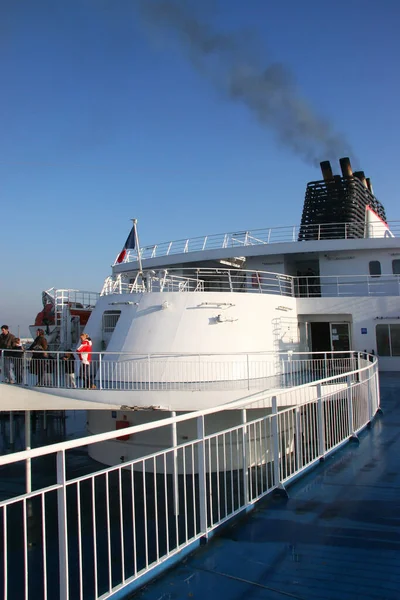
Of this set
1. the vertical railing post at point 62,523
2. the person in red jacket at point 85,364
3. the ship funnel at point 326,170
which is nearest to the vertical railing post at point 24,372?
the person in red jacket at point 85,364

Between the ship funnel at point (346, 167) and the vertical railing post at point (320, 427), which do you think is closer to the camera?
the vertical railing post at point (320, 427)

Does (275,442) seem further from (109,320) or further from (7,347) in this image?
(7,347)

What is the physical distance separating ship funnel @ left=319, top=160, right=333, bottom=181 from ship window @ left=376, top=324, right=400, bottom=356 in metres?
11.8

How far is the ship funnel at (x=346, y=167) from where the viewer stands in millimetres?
26359

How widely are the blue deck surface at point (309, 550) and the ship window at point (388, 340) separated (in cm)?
1228

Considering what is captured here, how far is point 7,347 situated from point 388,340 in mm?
13798

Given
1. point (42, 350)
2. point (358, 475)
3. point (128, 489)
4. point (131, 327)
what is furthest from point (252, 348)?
point (358, 475)

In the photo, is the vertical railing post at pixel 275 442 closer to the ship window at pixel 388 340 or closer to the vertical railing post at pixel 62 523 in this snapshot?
the vertical railing post at pixel 62 523

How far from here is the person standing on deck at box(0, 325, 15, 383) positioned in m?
12.9

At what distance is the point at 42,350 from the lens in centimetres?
1341

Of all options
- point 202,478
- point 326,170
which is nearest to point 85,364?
point 202,478

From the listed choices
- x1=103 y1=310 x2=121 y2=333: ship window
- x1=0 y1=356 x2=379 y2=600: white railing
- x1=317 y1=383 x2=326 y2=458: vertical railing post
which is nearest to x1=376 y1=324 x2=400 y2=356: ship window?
x1=0 y1=356 x2=379 y2=600: white railing

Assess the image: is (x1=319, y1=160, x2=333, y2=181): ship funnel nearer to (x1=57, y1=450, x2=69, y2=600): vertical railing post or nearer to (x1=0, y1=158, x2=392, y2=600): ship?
(x1=0, y1=158, x2=392, y2=600): ship

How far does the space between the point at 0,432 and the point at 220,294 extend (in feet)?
43.8
